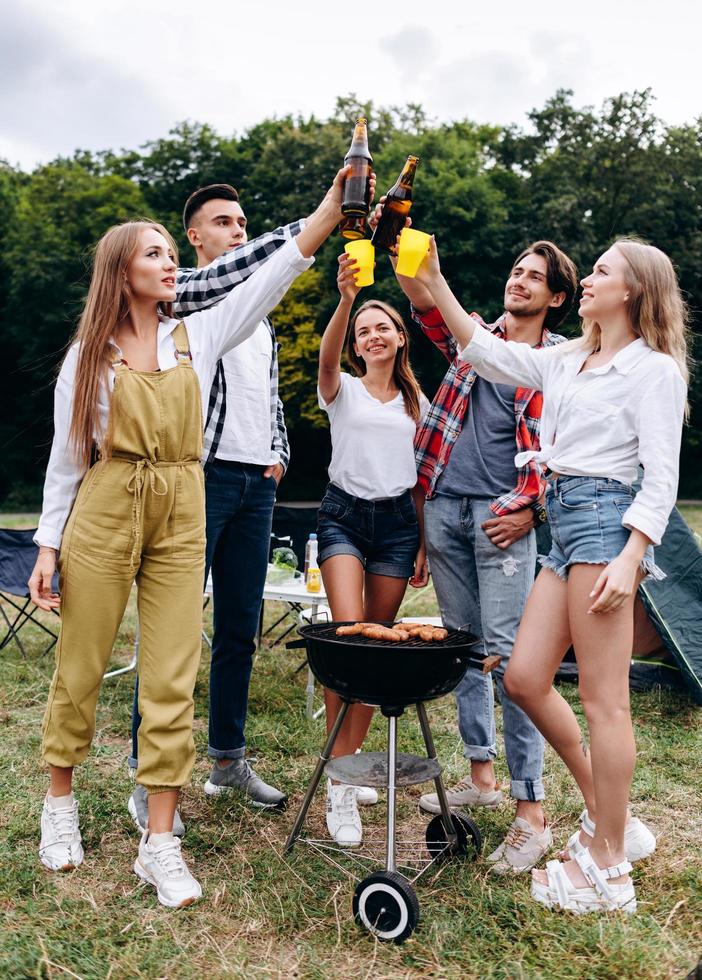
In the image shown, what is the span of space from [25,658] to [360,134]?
4.02m

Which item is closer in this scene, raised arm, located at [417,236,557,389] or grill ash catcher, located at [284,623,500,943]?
grill ash catcher, located at [284,623,500,943]

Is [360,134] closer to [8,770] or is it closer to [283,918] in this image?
[283,918]

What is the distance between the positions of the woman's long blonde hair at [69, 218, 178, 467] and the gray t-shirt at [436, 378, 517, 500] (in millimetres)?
1213

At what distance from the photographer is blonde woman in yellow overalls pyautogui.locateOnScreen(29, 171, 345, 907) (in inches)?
97.8

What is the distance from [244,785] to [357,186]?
2.26 metres

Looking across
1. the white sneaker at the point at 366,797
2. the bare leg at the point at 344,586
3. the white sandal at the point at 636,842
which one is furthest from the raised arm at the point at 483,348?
the white sneaker at the point at 366,797

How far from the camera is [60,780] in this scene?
8.61 feet

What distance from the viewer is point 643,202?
2019cm

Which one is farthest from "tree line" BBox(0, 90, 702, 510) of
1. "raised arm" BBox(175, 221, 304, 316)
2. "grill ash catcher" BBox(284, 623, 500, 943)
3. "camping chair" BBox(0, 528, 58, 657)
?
"grill ash catcher" BBox(284, 623, 500, 943)

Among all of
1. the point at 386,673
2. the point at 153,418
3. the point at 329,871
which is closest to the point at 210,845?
the point at 329,871

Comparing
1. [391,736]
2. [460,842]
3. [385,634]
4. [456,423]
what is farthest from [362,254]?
[460,842]

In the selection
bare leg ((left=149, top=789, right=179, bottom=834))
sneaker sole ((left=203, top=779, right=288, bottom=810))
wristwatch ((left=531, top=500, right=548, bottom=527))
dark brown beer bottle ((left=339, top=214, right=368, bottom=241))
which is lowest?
sneaker sole ((left=203, top=779, right=288, bottom=810))

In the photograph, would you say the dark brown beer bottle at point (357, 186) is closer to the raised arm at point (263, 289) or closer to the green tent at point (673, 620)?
the raised arm at point (263, 289)

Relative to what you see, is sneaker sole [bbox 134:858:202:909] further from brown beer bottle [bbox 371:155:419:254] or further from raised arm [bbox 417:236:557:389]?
brown beer bottle [bbox 371:155:419:254]
